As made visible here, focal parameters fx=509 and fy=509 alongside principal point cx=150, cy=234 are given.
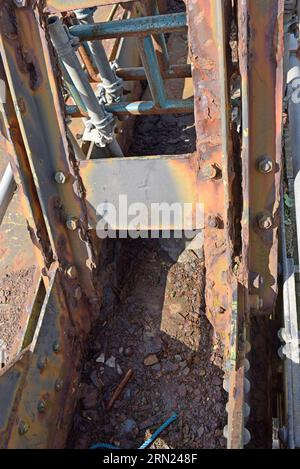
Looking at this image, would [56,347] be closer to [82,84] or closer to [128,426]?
[128,426]

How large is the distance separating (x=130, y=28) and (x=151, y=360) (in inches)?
77.4

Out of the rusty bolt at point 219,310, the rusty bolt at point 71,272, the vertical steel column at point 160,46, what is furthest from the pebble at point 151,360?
the vertical steel column at point 160,46

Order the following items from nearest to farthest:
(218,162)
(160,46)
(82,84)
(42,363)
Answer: (218,162) < (42,363) < (82,84) < (160,46)

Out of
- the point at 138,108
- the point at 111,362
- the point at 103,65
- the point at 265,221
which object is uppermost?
the point at 103,65

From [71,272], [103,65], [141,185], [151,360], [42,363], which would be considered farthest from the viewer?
[103,65]

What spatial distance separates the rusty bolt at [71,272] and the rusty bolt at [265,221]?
103cm

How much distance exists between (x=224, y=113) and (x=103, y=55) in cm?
151

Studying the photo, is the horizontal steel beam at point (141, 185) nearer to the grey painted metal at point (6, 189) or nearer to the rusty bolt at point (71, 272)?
the rusty bolt at point (71, 272)

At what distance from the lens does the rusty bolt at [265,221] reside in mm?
2361

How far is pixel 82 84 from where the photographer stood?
296 centimetres

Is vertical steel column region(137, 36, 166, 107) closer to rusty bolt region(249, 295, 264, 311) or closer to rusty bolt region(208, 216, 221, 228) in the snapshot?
rusty bolt region(208, 216, 221, 228)

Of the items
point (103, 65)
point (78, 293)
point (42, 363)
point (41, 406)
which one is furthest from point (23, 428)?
point (103, 65)

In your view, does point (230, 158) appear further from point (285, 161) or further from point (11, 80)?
point (285, 161)

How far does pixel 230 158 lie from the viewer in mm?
2219
